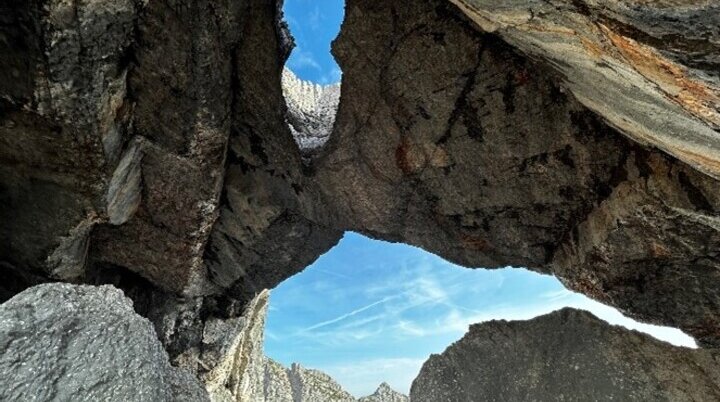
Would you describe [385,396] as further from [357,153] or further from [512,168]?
[512,168]

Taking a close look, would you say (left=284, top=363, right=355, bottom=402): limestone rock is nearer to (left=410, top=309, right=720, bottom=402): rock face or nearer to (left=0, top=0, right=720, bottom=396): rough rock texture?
(left=0, top=0, right=720, bottom=396): rough rock texture

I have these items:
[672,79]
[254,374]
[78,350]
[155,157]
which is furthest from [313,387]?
[672,79]

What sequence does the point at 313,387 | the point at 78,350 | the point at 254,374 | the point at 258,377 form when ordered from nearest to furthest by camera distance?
1. the point at 78,350
2. the point at 254,374
3. the point at 258,377
4. the point at 313,387

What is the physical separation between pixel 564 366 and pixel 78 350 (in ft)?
30.2

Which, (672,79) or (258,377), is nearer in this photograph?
(672,79)

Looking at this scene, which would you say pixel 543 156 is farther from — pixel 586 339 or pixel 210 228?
pixel 210 228

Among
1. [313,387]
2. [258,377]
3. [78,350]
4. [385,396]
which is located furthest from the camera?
[385,396]

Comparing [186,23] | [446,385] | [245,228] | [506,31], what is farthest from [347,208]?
[506,31]

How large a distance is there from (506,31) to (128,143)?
8.61 m

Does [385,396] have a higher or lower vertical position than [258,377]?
higher

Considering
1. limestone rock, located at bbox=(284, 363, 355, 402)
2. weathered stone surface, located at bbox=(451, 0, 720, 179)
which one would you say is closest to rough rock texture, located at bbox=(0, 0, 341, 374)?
weathered stone surface, located at bbox=(451, 0, 720, 179)

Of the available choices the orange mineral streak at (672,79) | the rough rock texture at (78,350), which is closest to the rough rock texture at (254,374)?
the rough rock texture at (78,350)

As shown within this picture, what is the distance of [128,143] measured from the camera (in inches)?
450

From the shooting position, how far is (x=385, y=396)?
39.6m
